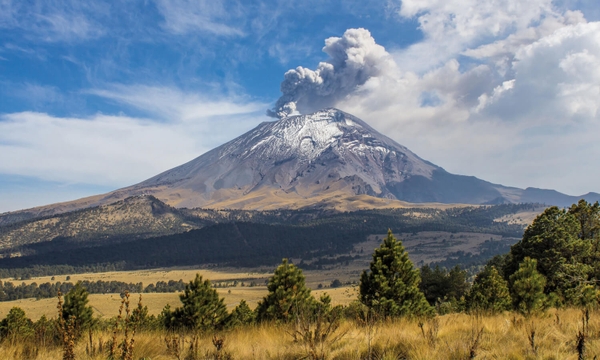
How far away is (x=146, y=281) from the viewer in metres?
192

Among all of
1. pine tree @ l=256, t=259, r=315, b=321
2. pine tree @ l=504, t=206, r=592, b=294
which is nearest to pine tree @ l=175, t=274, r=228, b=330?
pine tree @ l=256, t=259, r=315, b=321

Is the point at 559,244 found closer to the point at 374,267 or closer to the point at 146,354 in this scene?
the point at 374,267

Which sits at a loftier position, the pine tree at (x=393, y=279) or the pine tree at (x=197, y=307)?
the pine tree at (x=393, y=279)

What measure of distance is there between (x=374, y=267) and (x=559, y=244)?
658 inches

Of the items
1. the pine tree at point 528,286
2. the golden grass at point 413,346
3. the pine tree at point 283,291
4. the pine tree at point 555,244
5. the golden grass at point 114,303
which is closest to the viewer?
the golden grass at point 413,346

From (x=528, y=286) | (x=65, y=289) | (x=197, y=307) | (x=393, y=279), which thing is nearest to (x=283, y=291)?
(x=393, y=279)

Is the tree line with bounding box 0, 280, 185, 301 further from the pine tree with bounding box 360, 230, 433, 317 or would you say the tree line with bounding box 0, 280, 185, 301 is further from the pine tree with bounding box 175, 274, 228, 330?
the pine tree with bounding box 360, 230, 433, 317

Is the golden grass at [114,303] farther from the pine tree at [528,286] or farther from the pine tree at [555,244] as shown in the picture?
the pine tree at [528,286]

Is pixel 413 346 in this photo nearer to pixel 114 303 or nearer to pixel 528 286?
pixel 528 286

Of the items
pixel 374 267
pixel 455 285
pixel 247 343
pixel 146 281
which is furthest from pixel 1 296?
pixel 247 343

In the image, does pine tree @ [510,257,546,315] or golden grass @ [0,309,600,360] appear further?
pine tree @ [510,257,546,315]

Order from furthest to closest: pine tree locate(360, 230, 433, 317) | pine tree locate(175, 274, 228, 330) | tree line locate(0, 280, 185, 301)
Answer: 1. tree line locate(0, 280, 185, 301)
2. pine tree locate(175, 274, 228, 330)
3. pine tree locate(360, 230, 433, 317)

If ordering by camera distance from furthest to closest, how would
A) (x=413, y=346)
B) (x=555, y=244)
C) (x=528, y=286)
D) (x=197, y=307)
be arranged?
(x=555, y=244) → (x=197, y=307) → (x=528, y=286) → (x=413, y=346)

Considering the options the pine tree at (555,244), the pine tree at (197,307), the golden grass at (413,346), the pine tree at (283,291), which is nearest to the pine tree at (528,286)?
the pine tree at (555,244)
